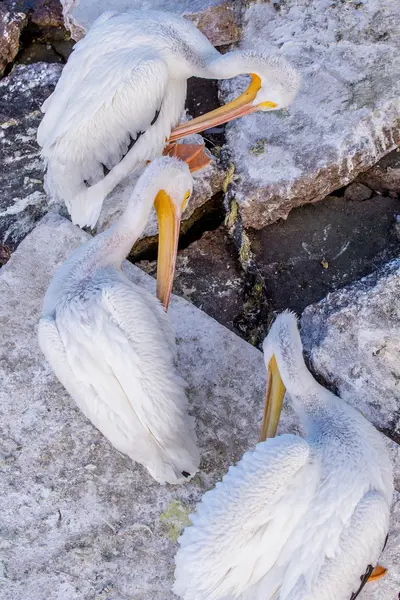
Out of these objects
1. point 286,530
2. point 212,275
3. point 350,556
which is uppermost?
point 286,530

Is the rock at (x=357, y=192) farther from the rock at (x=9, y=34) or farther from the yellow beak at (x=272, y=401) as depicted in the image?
the rock at (x=9, y=34)

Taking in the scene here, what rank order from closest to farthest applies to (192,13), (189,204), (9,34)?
1. (189,204)
2. (192,13)
3. (9,34)

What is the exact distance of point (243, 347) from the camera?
351 centimetres

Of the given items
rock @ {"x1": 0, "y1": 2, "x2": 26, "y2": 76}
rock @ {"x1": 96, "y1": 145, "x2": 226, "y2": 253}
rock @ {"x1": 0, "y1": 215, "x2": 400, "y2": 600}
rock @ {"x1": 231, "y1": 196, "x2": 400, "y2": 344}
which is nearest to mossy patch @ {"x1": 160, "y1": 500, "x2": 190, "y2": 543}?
rock @ {"x1": 0, "y1": 215, "x2": 400, "y2": 600}

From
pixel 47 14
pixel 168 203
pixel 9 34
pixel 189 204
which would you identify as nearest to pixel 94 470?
pixel 168 203

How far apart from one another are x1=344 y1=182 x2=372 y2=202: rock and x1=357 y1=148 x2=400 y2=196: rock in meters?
0.03

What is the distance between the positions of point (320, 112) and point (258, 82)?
1.64ft

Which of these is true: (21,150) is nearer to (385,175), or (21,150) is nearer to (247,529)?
(385,175)

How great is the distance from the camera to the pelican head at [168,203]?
332 cm

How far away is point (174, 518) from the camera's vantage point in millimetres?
3084

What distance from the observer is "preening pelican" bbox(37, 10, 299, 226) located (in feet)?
11.3

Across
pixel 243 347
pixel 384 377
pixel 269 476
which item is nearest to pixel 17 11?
pixel 243 347

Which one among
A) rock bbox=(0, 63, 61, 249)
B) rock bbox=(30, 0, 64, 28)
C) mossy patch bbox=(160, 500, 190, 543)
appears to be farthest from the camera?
rock bbox=(30, 0, 64, 28)

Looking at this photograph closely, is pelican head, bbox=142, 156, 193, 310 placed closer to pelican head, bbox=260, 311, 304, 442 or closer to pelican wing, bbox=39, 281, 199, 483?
pelican wing, bbox=39, 281, 199, 483
